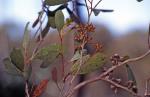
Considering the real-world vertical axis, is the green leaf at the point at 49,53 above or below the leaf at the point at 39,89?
above

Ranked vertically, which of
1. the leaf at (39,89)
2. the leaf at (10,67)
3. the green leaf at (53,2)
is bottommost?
the leaf at (39,89)

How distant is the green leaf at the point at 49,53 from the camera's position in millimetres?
515

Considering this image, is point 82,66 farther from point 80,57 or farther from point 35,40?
point 35,40

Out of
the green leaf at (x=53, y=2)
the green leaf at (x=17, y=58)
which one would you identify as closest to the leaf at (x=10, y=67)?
the green leaf at (x=17, y=58)

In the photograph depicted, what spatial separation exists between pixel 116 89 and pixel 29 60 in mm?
140

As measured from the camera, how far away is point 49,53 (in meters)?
0.52

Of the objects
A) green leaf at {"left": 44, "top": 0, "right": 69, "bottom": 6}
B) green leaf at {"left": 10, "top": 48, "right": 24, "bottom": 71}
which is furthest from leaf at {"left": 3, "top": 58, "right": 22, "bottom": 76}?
green leaf at {"left": 44, "top": 0, "right": 69, "bottom": 6}

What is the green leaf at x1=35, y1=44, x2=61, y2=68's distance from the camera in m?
0.51

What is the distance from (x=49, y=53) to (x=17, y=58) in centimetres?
5

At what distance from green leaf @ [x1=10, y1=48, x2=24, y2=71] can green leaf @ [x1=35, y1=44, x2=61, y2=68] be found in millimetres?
26

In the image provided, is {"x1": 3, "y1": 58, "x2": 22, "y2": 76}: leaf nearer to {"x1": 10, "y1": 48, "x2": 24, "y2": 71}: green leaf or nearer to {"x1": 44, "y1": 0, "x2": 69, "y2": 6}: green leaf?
{"x1": 10, "y1": 48, "x2": 24, "y2": 71}: green leaf

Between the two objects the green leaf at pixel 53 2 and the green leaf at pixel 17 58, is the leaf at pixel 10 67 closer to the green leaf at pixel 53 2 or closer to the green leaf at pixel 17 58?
the green leaf at pixel 17 58

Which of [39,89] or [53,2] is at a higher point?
[53,2]

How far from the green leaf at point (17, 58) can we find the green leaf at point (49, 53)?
26 millimetres
